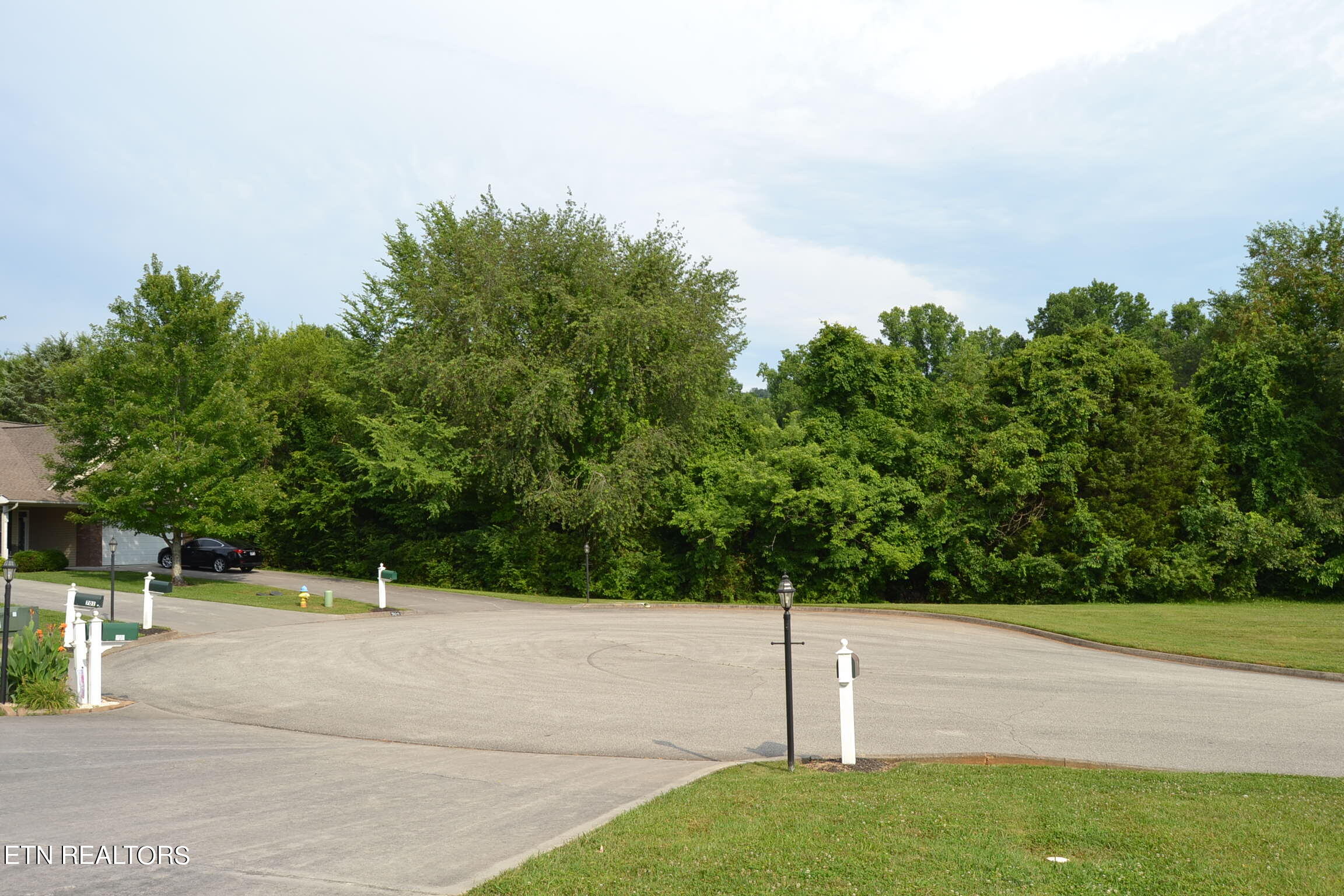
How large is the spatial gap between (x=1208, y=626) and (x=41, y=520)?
4356 centimetres

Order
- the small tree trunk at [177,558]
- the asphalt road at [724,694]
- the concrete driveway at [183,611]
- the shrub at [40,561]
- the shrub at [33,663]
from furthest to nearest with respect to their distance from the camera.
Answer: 1. the shrub at [40,561]
2. the small tree trunk at [177,558]
3. the concrete driveway at [183,611]
4. the shrub at [33,663]
5. the asphalt road at [724,694]

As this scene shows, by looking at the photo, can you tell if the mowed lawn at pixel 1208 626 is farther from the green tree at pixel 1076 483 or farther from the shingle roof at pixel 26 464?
the shingle roof at pixel 26 464

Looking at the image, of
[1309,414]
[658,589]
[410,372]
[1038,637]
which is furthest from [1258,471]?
[410,372]

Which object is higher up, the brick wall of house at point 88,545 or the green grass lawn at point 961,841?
the brick wall of house at point 88,545

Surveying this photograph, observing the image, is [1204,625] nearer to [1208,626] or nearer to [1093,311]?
[1208,626]

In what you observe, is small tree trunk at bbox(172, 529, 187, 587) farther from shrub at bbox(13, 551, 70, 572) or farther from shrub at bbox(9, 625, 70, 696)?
shrub at bbox(9, 625, 70, 696)

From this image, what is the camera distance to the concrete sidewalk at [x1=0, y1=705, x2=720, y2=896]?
18.6 ft

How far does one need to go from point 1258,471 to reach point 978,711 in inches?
1213

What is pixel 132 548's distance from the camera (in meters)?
41.2

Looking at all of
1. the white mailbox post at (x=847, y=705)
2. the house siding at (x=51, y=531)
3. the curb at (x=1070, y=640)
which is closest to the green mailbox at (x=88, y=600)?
the curb at (x=1070, y=640)

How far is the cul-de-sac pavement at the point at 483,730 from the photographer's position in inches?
255

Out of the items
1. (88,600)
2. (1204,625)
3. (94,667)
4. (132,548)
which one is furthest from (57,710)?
(132,548)

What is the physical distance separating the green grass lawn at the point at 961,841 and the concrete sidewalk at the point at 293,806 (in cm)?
73

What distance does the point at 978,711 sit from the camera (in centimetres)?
1274
